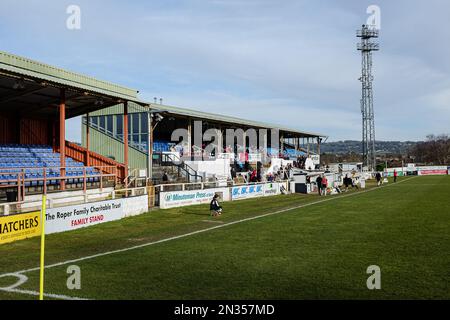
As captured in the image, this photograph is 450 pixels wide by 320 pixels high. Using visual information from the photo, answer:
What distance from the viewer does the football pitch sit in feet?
26.1

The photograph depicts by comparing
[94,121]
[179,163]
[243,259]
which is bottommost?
[243,259]

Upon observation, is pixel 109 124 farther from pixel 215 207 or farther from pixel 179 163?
pixel 215 207

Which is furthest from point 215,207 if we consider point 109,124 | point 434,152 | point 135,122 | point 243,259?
point 434,152

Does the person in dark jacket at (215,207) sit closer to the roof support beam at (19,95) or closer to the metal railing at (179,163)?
the roof support beam at (19,95)

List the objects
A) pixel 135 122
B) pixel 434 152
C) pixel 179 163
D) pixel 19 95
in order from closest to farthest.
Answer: pixel 19 95
pixel 179 163
pixel 135 122
pixel 434 152

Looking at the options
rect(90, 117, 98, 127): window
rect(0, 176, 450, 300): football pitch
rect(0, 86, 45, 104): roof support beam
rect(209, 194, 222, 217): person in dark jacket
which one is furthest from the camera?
rect(90, 117, 98, 127): window

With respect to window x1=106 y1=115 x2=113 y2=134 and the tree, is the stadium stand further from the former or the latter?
the tree

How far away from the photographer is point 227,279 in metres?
8.79

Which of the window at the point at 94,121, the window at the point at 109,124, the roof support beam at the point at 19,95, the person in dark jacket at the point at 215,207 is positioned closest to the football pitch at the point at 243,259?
the person in dark jacket at the point at 215,207

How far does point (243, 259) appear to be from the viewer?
10766 millimetres

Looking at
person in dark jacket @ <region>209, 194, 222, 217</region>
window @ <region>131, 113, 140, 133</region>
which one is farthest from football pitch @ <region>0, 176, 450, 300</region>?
window @ <region>131, 113, 140, 133</region>

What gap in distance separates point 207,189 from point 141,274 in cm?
1860
